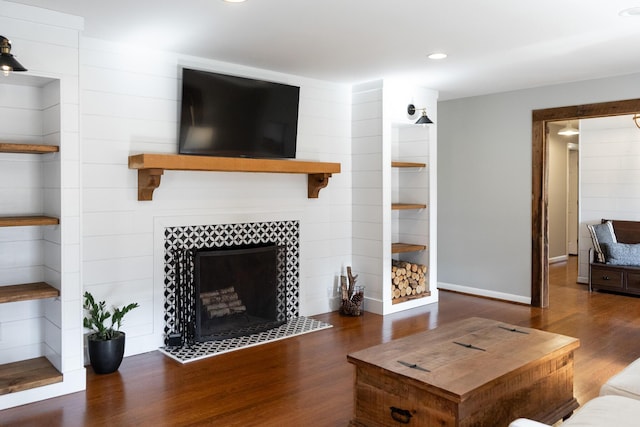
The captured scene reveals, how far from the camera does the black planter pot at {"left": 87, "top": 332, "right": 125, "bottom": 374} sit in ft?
11.5

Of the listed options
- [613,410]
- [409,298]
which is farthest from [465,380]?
[409,298]

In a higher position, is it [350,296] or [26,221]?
[26,221]

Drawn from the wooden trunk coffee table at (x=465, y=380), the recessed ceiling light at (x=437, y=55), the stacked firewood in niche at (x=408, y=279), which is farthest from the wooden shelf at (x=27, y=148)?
the stacked firewood in niche at (x=408, y=279)

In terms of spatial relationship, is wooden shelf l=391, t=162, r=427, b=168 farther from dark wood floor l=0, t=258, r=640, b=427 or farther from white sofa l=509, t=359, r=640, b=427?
white sofa l=509, t=359, r=640, b=427

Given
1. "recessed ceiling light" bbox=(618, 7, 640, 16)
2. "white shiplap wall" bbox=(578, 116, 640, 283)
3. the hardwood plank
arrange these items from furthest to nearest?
1. "white shiplap wall" bbox=(578, 116, 640, 283)
2. the hardwood plank
3. "recessed ceiling light" bbox=(618, 7, 640, 16)

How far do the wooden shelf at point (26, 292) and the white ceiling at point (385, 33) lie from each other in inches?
54.9

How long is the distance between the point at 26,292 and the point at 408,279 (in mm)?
3676

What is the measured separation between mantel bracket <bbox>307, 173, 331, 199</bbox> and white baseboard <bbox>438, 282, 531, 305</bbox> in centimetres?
239

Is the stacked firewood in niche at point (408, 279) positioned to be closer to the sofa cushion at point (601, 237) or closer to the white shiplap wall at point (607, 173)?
the sofa cushion at point (601, 237)

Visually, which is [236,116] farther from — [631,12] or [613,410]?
[613,410]

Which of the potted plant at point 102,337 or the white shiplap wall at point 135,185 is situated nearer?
the potted plant at point 102,337

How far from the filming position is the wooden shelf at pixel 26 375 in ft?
9.90

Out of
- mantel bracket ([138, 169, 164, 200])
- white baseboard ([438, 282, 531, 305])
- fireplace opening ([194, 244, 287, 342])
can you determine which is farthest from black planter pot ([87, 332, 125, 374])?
white baseboard ([438, 282, 531, 305])

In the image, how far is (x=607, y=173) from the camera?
7.10 m
